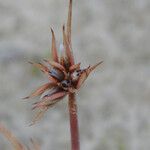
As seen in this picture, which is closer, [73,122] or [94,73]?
[73,122]

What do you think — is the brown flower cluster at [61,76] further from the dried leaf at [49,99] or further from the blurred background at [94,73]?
the blurred background at [94,73]

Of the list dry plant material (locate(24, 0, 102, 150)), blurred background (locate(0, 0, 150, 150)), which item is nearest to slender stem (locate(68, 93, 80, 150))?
dry plant material (locate(24, 0, 102, 150))

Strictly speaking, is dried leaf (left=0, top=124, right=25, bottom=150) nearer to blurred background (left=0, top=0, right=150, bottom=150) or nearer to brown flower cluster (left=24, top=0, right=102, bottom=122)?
brown flower cluster (left=24, top=0, right=102, bottom=122)

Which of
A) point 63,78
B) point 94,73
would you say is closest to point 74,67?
point 63,78

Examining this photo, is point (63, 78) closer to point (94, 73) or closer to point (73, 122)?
point (73, 122)

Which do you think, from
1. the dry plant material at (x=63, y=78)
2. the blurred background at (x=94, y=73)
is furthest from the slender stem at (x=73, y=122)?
the blurred background at (x=94, y=73)

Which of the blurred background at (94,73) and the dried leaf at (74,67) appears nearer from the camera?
the dried leaf at (74,67)

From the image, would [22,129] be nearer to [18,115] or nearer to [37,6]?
[18,115]
